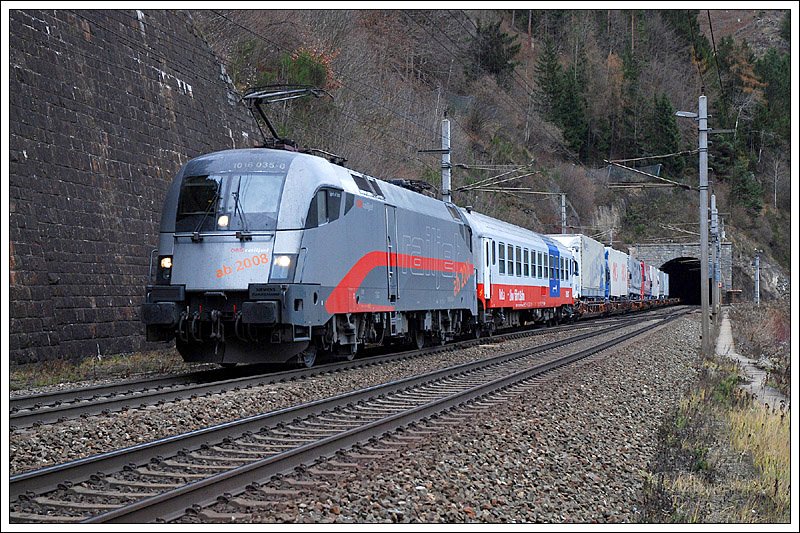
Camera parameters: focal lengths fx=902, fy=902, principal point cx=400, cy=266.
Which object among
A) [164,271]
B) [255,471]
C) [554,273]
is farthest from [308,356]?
[554,273]

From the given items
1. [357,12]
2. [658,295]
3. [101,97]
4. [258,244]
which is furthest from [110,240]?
[658,295]

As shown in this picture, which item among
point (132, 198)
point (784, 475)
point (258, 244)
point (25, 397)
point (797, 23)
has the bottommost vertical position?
point (784, 475)

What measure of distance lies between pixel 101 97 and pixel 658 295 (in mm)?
52568

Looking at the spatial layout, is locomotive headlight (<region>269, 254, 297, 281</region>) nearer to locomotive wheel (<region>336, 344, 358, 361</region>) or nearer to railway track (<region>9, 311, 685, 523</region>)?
railway track (<region>9, 311, 685, 523</region>)

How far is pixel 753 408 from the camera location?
13.9 meters

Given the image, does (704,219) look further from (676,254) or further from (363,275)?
(676,254)

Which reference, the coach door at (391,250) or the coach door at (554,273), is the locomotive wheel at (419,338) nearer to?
the coach door at (391,250)

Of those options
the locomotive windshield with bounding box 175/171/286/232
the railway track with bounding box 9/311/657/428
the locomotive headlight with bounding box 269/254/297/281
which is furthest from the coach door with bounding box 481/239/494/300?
the locomotive headlight with bounding box 269/254/297/281

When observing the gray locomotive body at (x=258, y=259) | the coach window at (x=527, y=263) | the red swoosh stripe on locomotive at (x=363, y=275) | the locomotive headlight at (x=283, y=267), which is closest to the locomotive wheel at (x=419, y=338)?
the red swoosh stripe on locomotive at (x=363, y=275)

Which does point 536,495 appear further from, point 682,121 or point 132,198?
point 682,121

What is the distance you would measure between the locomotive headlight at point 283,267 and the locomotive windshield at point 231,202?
0.49 m

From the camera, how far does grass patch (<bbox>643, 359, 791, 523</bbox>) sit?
8.09 m

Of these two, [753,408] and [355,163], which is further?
[355,163]

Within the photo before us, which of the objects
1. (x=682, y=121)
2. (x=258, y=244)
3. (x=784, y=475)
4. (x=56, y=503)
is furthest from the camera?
(x=682, y=121)
